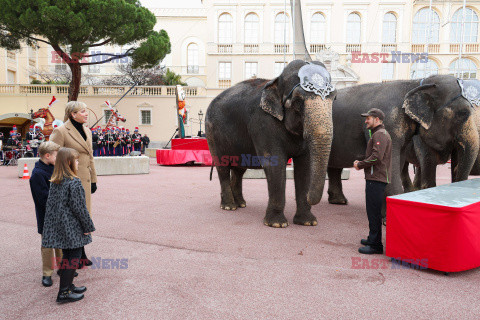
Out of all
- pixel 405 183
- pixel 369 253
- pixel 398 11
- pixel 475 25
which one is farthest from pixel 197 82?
pixel 369 253

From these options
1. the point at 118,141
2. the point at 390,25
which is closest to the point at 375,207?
the point at 118,141

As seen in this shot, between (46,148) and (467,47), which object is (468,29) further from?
(46,148)

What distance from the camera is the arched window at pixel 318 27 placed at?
120 feet

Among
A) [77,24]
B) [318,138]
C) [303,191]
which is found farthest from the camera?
[77,24]

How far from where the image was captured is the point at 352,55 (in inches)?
1357

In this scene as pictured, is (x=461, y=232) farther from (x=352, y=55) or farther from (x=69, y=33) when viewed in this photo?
(x=352, y=55)

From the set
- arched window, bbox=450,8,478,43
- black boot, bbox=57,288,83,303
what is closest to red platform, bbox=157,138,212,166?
black boot, bbox=57,288,83,303

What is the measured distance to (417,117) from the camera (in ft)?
16.8

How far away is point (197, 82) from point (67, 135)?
45159 mm

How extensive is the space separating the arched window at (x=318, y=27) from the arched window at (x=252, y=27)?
583 cm

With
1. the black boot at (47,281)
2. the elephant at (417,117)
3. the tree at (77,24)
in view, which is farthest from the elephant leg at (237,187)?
the tree at (77,24)

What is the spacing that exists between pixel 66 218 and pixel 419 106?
4.89 m

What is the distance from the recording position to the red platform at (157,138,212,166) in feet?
53.5

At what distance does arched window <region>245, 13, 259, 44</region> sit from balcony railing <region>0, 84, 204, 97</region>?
8368mm
